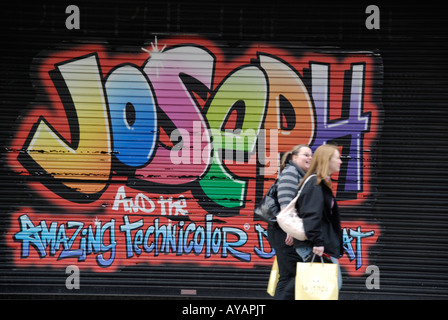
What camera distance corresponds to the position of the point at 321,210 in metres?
5.17

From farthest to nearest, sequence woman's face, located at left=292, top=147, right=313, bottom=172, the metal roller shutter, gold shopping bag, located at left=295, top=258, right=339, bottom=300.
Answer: the metal roller shutter < woman's face, located at left=292, top=147, right=313, bottom=172 < gold shopping bag, located at left=295, top=258, right=339, bottom=300

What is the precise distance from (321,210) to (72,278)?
388cm

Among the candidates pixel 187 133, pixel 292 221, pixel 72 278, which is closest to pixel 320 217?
pixel 292 221

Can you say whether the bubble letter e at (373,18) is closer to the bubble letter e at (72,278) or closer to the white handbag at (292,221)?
the white handbag at (292,221)

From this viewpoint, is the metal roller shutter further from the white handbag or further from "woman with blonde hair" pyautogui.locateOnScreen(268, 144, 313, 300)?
the white handbag

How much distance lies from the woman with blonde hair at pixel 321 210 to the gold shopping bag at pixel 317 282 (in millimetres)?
133

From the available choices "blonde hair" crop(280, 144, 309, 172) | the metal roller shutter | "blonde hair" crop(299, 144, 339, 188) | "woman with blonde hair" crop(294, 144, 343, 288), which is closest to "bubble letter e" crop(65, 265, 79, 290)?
the metal roller shutter

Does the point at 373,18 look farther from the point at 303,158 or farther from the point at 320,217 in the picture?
the point at 320,217

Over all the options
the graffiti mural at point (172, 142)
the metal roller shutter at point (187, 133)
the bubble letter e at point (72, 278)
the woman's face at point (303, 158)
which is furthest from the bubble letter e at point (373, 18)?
the bubble letter e at point (72, 278)

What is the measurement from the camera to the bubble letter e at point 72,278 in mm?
7746

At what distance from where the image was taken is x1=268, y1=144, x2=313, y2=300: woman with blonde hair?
5619 mm

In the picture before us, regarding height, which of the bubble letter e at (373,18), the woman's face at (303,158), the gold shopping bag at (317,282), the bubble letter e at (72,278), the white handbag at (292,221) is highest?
the bubble letter e at (373,18)
